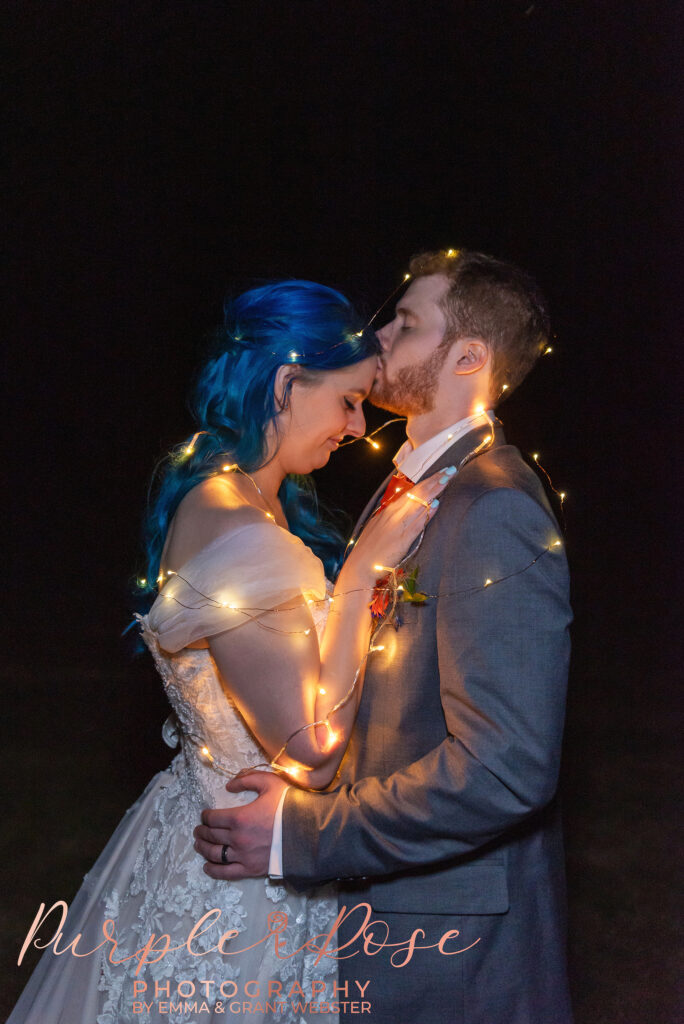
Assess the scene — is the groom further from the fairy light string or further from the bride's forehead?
the bride's forehead

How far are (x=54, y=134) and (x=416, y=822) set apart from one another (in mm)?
3781

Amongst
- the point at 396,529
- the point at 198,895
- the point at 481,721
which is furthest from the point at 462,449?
the point at 198,895

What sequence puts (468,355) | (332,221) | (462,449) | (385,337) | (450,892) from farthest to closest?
(332,221), (385,337), (468,355), (462,449), (450,892)

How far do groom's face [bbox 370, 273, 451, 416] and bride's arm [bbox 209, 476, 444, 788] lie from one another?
12.6 inches

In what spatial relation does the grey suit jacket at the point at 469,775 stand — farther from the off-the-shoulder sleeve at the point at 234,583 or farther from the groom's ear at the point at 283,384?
the groom's ear at the point at 283,384

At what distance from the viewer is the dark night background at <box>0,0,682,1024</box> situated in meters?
3.82

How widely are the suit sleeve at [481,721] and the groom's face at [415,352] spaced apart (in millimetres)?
507

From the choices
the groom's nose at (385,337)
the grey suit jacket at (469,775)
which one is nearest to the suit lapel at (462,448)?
the grey suit jacket at (469,775)

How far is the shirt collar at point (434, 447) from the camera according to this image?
1.80 metres

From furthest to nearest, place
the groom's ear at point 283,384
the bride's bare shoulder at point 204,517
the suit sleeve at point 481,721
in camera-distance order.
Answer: the groom's ear at point 283,384
the bride's bare shoulder at point 204,517
the suit sleeve at point 481,721

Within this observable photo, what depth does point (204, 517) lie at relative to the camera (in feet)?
5.74

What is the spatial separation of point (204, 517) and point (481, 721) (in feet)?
2.31

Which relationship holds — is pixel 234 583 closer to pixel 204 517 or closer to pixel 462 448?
pixel 204 517

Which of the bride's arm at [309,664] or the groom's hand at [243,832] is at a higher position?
the bride's arm at [309,664]
